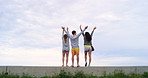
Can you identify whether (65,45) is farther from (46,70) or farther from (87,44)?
(46,70)

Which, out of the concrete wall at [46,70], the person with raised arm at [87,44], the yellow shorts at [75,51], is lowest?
the concrete wall at [46,70]

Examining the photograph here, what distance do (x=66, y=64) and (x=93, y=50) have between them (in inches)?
67.9

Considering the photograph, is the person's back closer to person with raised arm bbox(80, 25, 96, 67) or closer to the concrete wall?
person with raised arm bbox(80, 25, 96, 67)

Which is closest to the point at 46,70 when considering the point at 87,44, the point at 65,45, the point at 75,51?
the point at 65,45

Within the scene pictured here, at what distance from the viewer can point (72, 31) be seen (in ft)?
45.4

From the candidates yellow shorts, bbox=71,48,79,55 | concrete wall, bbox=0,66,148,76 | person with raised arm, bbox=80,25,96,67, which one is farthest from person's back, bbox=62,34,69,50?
concrete wall, bbox=0,66,148,76

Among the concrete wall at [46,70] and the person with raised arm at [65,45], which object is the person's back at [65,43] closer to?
the person with raised arm at [65,45]

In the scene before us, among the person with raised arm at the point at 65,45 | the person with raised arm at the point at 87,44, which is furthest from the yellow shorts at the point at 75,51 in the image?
the person with raised arm at the point at 87,44

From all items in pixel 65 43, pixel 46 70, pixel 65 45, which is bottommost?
pixel 46 70

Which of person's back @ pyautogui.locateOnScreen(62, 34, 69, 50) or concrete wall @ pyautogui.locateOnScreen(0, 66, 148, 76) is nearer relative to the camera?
concrete wall @ pyautogui.locateOnScreen(0, 66, 148, 76)

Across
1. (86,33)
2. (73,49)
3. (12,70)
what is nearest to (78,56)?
(73,49)

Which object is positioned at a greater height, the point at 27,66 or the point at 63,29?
the point at 63,29

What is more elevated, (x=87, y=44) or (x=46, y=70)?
(x=87, y=44)

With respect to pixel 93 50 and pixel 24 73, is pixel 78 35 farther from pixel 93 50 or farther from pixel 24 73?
pixel 24 73
